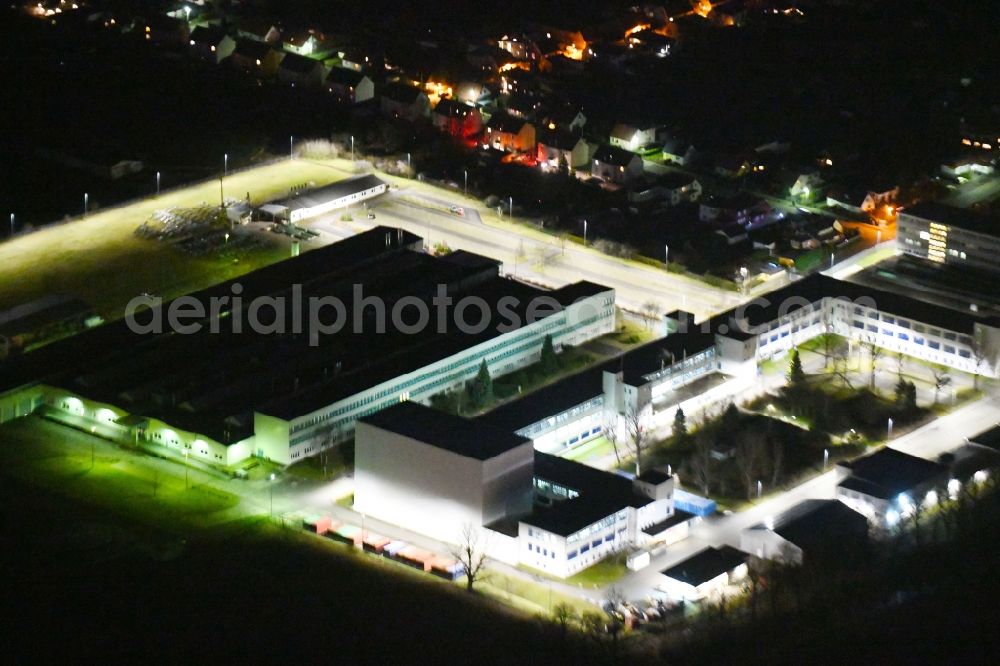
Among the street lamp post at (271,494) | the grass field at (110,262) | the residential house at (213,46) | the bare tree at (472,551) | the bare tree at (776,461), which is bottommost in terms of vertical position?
the street lamp post at (271,494)

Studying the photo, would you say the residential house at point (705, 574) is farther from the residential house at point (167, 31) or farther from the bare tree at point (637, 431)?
the residential house at point (167, 31)

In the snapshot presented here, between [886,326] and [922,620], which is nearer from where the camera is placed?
[922,620]

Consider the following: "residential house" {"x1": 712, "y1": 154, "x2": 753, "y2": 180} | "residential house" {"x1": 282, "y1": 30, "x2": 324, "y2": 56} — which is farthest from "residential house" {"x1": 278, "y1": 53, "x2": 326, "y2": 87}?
"residential house" {"x1": 712, "y1": 154, "x2": 753, "y2": 180}

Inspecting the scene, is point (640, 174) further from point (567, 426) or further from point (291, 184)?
point (567, 426)

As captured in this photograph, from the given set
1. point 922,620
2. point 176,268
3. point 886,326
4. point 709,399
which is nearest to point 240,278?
point 176,268

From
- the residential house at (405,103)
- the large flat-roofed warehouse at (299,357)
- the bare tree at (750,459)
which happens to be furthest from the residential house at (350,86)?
the bare tree at (750,459)

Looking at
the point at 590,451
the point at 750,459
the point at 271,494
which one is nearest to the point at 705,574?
the point at 750,459
